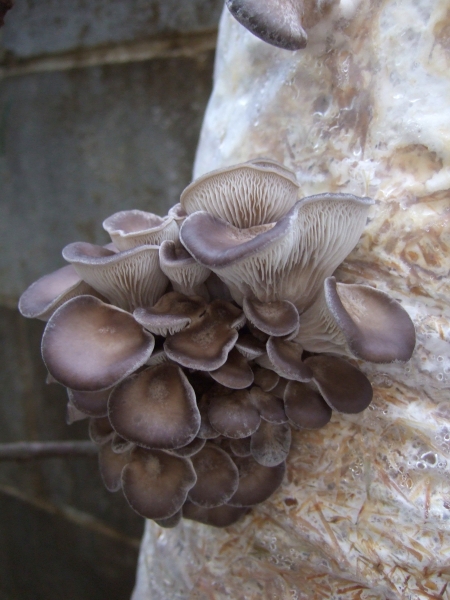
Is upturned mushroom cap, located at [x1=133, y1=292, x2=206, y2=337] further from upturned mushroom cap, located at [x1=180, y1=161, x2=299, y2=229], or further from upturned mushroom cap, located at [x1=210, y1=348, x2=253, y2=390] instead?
upturned mushroom cap, located at [x1=180, y1=161, x2=299, y2=229]

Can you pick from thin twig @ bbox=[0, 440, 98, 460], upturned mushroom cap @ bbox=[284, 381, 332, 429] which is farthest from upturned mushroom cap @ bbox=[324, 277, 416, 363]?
thin twig @ bbox=[0, 440, 98, 460]

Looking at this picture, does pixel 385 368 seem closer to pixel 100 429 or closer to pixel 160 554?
pixel 100 429

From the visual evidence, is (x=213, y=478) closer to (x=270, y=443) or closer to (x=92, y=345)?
(x=270, y=443)

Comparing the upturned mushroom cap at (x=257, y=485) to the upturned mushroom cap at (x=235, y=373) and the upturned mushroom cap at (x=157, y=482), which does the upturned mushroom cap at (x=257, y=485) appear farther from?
the upturned mushroom cap at (x=235, y=373)

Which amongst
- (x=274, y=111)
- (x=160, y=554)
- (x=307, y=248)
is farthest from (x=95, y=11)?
(x=160, y=554)

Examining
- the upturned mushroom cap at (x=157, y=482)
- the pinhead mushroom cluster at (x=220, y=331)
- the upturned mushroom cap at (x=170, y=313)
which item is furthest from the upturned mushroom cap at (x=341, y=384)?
the upturned mushroom cap at (x=157, y=482)
